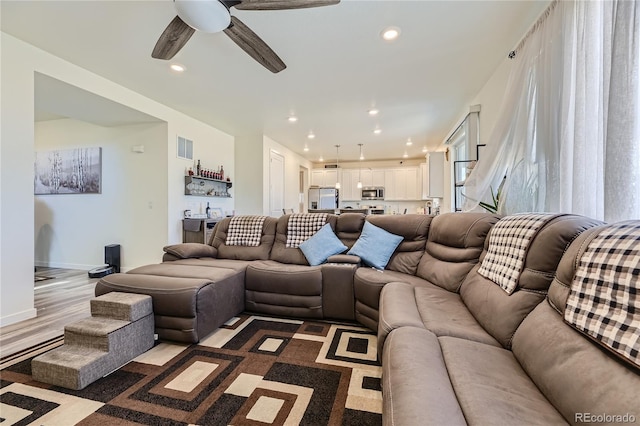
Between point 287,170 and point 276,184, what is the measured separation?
81 cm

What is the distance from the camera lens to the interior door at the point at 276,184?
617cm

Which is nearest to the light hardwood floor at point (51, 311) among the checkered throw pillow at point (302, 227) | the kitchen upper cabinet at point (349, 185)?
the checkered throw pillow at point (302, 227)

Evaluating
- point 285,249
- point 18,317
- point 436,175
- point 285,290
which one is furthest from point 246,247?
point 436,175

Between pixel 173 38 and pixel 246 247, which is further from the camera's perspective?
pixel 246 247

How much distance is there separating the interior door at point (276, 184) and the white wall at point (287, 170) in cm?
15

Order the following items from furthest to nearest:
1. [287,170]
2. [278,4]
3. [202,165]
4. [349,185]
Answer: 1. [349,185]
2. [287,170]
3. [202,165]
4. [278,4]

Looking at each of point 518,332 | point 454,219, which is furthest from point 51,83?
point 518,332

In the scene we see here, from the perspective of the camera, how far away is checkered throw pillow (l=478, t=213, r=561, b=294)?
1.41 metres

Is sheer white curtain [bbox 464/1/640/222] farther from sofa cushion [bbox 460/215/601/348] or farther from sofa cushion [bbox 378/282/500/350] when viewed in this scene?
sofa cushion [bbox 378/282/500/350]

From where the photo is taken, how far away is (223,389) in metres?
1.54

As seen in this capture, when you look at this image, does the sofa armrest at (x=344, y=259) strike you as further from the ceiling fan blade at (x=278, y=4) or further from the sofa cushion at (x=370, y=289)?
the ceiling fan blade at (x=278, y=4)

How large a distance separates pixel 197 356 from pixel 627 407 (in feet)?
6.92

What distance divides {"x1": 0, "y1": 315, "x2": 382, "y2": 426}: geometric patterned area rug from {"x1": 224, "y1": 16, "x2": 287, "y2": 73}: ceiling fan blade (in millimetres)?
2362

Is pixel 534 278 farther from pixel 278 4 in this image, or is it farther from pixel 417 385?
pixel 278 4
